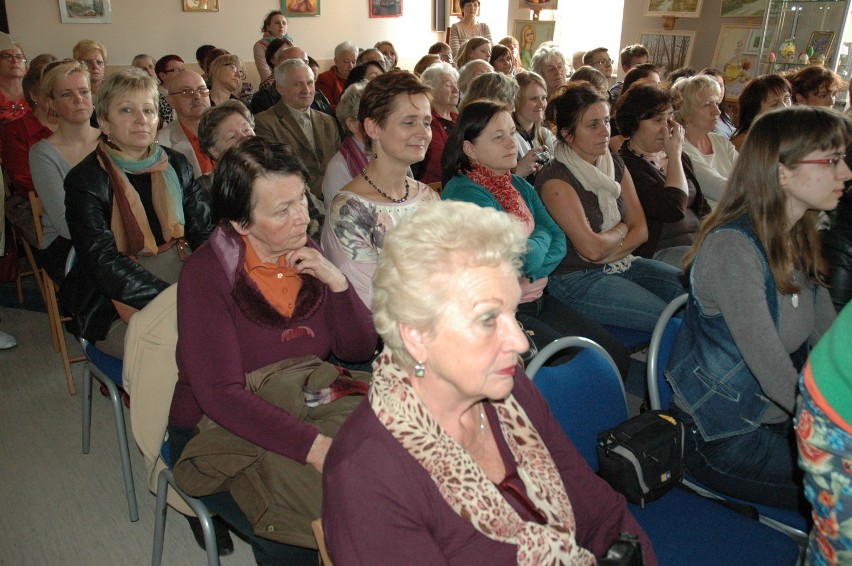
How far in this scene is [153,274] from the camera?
2566 mm

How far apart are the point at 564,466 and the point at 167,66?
232 inches

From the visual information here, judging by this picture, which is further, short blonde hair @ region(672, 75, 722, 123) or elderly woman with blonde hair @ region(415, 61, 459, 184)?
elderly woman with blonde hair @ region(415, 61, 459, 184)

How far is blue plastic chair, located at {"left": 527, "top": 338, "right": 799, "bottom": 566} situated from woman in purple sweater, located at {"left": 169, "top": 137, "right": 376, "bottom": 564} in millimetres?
603

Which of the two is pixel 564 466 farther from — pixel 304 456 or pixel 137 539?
pixel 137 539

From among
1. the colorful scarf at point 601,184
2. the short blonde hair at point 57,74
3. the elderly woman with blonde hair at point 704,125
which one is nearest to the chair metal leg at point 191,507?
the colorful scarf at point 601,184

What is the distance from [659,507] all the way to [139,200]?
7.14ft

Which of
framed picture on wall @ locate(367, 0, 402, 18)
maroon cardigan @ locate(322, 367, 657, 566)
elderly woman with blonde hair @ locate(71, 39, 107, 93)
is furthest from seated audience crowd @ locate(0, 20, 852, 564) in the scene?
framed picture on wall @ locate(367, 0, 402, 18)

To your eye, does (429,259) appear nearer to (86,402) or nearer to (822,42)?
(86,402)

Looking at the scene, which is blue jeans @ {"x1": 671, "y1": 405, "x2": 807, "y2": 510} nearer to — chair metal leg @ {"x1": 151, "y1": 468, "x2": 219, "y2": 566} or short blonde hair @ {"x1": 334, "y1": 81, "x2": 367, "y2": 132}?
chair metal leg @ {"x1": 151, "y1": 468, "x2": 219, "y2": 566}

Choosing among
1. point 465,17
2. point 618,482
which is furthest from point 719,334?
point 465,17

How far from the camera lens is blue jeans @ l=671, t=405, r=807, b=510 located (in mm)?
1784

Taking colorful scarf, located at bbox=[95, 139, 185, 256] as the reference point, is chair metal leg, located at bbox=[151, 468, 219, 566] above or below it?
below

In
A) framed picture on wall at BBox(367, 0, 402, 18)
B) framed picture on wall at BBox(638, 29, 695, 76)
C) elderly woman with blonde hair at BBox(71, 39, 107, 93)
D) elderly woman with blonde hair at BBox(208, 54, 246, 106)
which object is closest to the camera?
elderly woman with blonde hair at BBox(208, 54, 246, 106)

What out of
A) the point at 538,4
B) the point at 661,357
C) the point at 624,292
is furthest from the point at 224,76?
the point at 538,4
